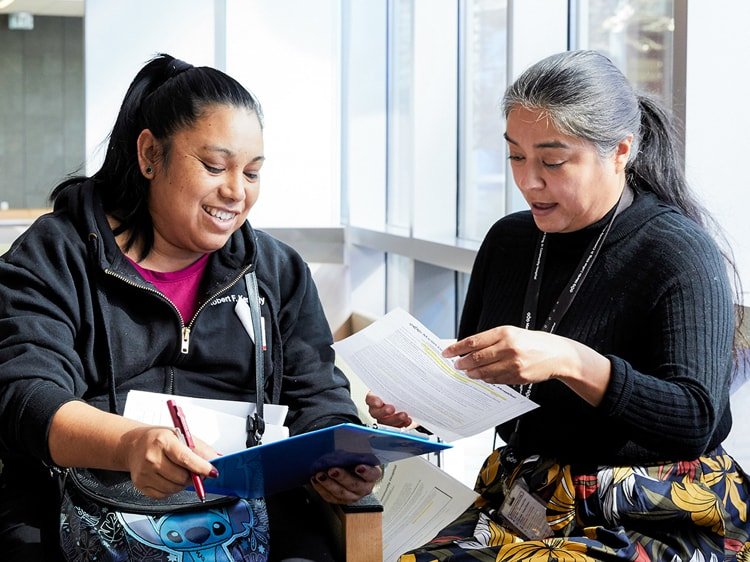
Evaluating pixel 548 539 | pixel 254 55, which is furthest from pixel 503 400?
pixel 254 55

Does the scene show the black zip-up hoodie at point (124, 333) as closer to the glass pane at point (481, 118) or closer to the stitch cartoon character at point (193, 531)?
the stitch cartoon character at point (193, 531)

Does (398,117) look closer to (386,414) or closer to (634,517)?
(386,414)

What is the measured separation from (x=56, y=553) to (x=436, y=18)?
3.84 metres

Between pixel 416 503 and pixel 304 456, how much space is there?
0.51m

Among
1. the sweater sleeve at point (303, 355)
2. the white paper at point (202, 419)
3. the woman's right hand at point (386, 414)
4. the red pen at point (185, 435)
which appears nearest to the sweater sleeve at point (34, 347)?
the white paper at point (202, 419)

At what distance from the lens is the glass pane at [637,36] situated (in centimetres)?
335

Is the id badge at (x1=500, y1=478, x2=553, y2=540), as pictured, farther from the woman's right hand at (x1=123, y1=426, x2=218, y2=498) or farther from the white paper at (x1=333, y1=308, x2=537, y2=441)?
the woman's right hand at (x1=123, y1=426, x2=218, y2=498)

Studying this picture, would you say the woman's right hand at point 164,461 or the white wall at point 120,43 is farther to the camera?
the white wall at point 120,43

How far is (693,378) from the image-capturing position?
1.73 m

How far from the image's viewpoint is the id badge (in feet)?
6.00

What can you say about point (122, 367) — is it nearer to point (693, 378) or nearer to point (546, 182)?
point (546, 182)

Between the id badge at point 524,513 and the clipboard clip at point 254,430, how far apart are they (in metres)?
0.52

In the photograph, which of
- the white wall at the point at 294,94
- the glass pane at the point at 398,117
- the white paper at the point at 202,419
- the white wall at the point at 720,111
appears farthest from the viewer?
the white wall at the point at 294,94

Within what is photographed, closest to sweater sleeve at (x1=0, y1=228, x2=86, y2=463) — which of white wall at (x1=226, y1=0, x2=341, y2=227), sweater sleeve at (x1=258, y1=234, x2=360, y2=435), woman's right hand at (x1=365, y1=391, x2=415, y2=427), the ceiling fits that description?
sweater sleeve at (x1=258, y1=234, x2=360, y2=435)
